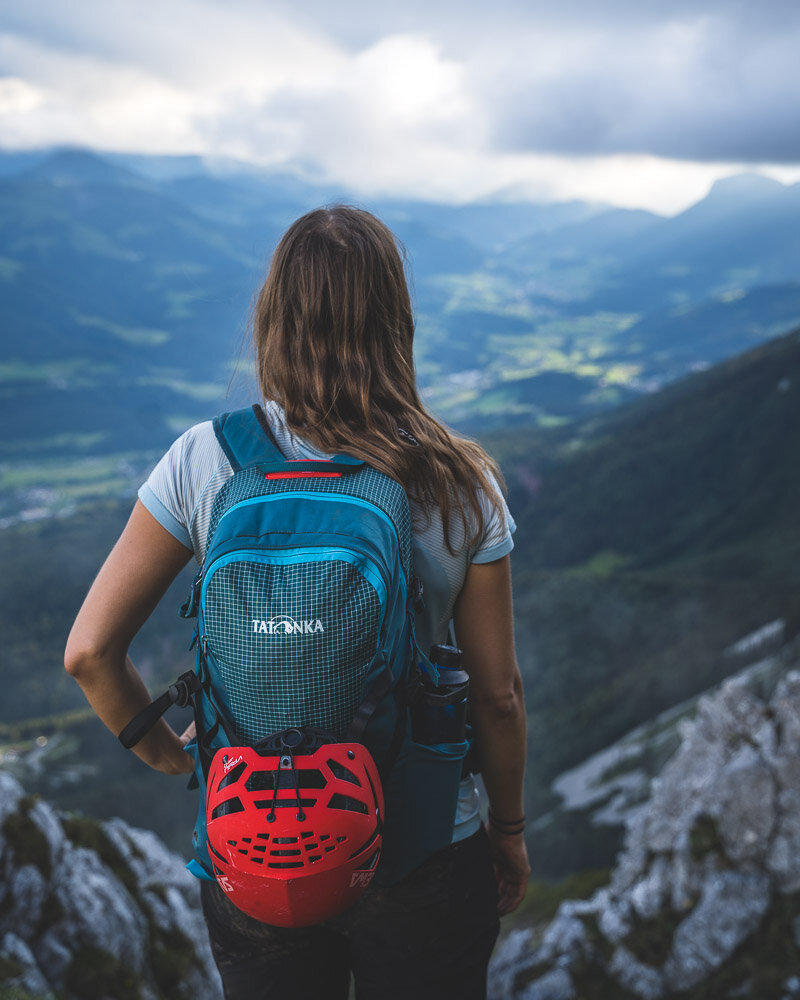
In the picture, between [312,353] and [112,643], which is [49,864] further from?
[312,353]

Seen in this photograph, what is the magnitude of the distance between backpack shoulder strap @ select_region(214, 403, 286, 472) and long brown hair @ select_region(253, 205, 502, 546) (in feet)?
0.36

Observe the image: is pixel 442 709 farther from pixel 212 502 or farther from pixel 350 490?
pixel 212 502

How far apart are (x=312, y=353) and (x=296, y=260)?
38 cm

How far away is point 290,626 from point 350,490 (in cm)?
52

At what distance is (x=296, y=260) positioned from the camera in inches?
112

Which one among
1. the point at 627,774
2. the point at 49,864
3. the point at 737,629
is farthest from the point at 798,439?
the point at 49,864

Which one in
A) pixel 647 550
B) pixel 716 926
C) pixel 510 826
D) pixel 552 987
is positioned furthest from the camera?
pixel 647 550

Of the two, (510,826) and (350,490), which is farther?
(510,826)

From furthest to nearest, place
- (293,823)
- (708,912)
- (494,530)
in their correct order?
(708,912)
(494,530)
(293,823)

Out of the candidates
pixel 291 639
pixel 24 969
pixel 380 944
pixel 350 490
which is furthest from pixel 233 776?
pixel 24 969

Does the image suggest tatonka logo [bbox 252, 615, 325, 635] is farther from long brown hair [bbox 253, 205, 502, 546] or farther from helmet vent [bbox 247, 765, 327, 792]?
long brown hair [bbox 253, 205, 502, 546]

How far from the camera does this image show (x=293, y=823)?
2.25 meters

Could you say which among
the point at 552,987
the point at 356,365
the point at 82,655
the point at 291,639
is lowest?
the point at 552,987

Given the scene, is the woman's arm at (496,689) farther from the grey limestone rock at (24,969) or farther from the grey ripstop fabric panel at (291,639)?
the grey limestone rock at (24,969)
